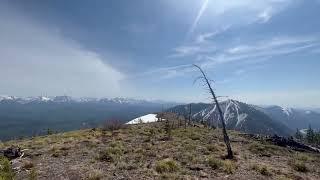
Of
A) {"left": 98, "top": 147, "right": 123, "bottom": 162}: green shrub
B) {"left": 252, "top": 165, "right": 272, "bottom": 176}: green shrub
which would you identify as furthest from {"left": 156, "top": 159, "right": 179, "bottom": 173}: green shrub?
{"left": 252, "top": 165, "right": 272, "bottom": 176}: green shrub

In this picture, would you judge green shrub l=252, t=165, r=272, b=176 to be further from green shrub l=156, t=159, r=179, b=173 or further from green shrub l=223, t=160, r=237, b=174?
green shrub l=156, t=159, r=179, b=173

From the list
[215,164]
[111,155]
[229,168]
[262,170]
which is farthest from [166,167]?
[111,155]

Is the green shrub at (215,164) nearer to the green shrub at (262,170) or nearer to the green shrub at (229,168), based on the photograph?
the green shrub at (229,168)

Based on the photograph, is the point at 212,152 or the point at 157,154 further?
the point at 212,152

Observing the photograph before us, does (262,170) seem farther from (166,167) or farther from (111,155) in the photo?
(111,155)

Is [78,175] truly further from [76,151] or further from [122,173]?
[76,151]

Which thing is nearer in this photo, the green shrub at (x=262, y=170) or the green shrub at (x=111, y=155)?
the green shrub at (x=262, y=170)

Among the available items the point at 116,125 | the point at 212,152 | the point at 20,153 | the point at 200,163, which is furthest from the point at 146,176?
the point at 116,125

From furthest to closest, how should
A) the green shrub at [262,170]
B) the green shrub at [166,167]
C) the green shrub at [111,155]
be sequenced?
1. the green shrub at [111,155]
2. the green shrub at [262,170]
3. the green shrub at [166,167]

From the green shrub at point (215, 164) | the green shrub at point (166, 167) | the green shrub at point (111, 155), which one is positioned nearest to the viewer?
the green shrub at point (166, 167)

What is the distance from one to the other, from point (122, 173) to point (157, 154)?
28.1 ft

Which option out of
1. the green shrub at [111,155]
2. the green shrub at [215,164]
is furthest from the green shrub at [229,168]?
the green shrub at [111,155]

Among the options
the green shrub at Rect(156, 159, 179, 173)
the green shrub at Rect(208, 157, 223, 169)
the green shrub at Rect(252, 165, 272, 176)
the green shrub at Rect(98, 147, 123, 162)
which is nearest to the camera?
the green shrub at Rect(156, 159, 179, 173)

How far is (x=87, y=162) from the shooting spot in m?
28.6
